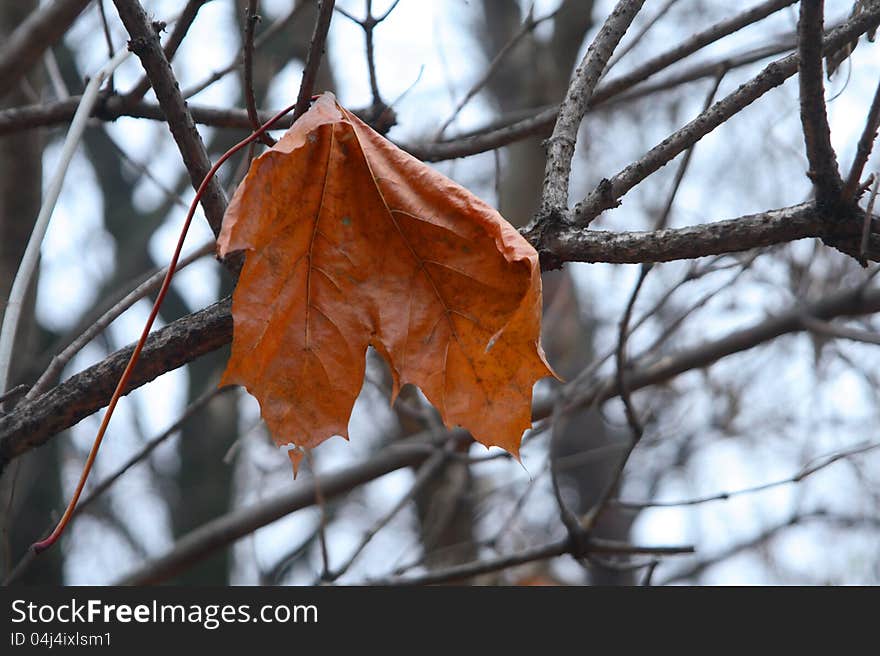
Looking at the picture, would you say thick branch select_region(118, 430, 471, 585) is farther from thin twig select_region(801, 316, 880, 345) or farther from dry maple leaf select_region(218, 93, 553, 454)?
dry maple leaf select_region(218, 93, 553, 454)

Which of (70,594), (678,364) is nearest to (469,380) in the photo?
(70,594)

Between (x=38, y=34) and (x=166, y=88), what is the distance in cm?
83

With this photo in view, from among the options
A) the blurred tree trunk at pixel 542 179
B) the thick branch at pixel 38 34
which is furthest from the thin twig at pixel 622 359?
the thick branch at pixel 38 34

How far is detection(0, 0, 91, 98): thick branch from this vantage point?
1.93m

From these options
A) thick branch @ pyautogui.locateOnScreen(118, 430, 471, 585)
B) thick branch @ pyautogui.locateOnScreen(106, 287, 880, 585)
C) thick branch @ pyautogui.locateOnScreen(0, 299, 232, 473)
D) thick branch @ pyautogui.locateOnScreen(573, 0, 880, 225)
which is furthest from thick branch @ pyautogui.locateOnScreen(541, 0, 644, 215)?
thick branch @ pyautogui.locateOnScreen(118, 430, 471, 585)

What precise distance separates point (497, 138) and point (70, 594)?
51.9 inches

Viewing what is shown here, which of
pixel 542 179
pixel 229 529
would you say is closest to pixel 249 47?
pixel 229 529

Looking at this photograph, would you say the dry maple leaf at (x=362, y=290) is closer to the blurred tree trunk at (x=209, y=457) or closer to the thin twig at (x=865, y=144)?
the thin twig at (x=865, y=144)

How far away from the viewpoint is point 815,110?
1.08 m

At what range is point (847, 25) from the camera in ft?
4.46

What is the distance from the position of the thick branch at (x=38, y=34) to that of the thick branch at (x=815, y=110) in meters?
1.52

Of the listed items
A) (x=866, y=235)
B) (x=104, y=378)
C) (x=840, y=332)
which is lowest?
(x=866, y=235)

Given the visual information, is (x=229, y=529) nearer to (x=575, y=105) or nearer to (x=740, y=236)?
(x=575, y=105)

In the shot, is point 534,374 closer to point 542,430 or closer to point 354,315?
point 354,315
